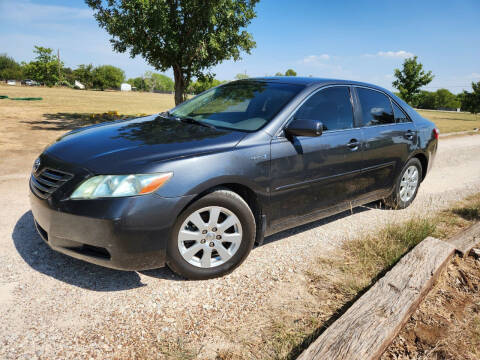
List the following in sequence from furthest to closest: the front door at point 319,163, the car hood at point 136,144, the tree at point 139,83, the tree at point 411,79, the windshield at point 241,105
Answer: the tree at point 139,83 → the tree at point 411,79 → the windshield at point 241,105 → the front door at point 319,163 → the car hood at point 136,144

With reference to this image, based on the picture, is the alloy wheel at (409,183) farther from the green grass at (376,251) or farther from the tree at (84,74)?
the tree at (84,74)

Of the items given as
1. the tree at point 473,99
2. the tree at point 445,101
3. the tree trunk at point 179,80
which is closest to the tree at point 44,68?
the tree trunk at point 179,80

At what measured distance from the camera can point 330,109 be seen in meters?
3.68

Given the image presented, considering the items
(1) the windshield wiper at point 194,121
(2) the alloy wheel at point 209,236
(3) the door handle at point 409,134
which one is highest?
(1) the windshield wiper at point 194,121

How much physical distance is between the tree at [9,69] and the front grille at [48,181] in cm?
11863

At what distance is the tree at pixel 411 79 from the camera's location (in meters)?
34.9

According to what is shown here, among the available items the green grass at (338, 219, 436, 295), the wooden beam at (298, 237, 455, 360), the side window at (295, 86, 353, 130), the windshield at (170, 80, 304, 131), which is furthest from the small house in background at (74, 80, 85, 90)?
the wooden beam at (298, 237, 455, 360)

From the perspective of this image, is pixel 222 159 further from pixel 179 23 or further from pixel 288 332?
pixel 179 23

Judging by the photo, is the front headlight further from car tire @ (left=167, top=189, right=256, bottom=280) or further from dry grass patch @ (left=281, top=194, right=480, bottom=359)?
dry grass patch @ (left=281, top=194, right=480, bottom=359)

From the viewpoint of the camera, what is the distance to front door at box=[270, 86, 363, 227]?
3.14m

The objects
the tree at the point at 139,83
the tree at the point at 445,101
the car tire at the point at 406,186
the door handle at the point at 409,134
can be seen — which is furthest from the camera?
the tree at the point at 139,83

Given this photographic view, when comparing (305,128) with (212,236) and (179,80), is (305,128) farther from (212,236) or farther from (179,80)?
(179,80)

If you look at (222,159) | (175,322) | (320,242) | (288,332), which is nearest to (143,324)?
(175,322)

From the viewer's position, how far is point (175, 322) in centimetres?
240
